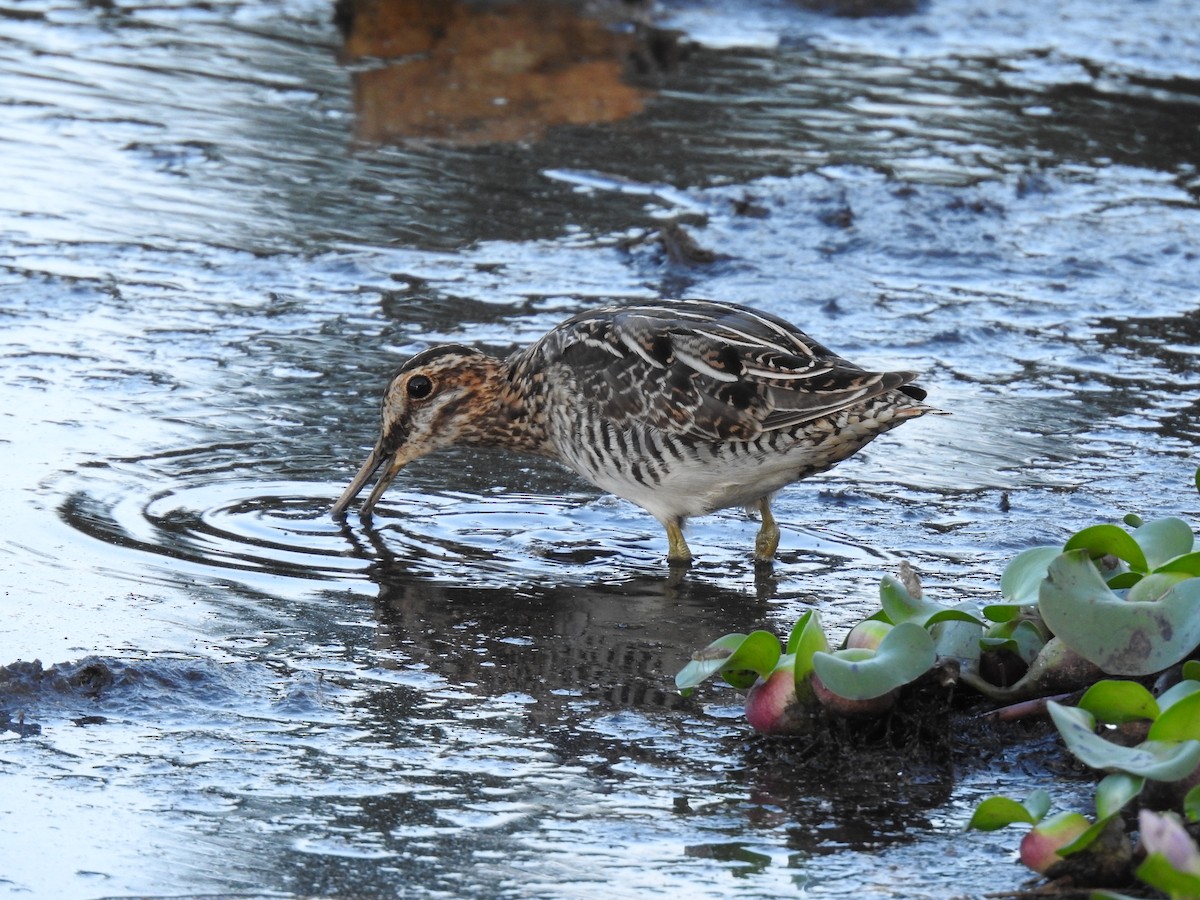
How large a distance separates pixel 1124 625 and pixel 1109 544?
0.26 meters

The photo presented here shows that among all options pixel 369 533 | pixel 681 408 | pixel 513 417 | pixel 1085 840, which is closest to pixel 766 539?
pixel 681 408

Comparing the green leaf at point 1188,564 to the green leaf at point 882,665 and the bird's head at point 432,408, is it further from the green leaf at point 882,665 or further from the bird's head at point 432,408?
the bird's head at point 432,408

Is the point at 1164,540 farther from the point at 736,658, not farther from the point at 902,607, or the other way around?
the point at 736,658

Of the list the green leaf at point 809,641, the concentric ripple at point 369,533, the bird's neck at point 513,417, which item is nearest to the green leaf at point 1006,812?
the green leaf at point 809,641

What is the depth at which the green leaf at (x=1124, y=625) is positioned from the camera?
4.16 metres

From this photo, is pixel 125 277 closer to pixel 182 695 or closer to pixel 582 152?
pixel 582 152

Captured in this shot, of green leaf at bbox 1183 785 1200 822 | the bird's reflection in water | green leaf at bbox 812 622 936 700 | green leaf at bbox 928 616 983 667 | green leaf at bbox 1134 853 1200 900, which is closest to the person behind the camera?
green leaf at bbox 1134 853 1200 900

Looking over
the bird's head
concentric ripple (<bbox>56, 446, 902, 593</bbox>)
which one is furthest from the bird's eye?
concentric ripple (<bbox>56, 446, 902, 593</bbox>)

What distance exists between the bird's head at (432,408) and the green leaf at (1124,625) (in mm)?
2989

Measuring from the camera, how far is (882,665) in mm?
4180

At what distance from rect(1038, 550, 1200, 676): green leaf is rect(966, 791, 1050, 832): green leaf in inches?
21.5

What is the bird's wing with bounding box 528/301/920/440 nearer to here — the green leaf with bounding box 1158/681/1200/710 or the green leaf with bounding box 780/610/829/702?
the green leaf with bounding box 780/610/829/702

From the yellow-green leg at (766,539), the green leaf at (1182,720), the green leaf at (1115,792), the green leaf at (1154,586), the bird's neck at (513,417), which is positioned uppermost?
the green leaf at (1154,586)

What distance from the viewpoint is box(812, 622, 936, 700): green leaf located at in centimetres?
414
